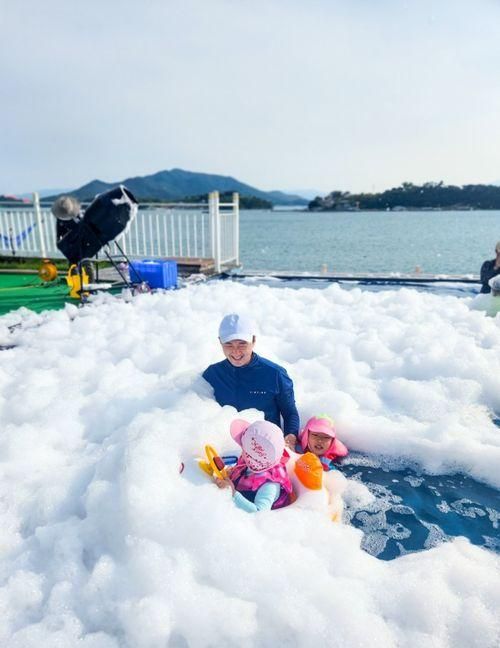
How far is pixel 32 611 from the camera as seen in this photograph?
1.69 m

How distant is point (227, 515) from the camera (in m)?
1.99

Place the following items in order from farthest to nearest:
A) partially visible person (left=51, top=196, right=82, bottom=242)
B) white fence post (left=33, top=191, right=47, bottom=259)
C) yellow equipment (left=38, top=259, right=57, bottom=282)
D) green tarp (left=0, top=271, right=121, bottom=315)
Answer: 1. white fence post (left=33, top=191, right=47, bottom=259)
2. yellow equipment (left=38, top=259, right=57, bottom=282)
3. green tarp (left=0, top=271, right=121, bottom=315)
4. partially visible person (left=51, top=196, right=82, bottom=242)

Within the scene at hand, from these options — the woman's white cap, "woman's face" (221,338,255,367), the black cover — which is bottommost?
"woman's face" (221,338,255,367)

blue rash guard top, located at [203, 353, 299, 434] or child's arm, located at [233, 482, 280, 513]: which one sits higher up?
blue rash guard top, located at [203, 353, 299, 434]

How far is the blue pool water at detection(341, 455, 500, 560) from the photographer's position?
2141mm

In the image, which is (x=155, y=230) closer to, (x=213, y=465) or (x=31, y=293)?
(x=31, y=293)

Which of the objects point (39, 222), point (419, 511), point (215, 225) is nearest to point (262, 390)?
point (419, 511)

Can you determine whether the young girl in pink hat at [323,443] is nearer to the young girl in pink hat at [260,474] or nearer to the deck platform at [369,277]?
the young girl in pink hat at [260,474]


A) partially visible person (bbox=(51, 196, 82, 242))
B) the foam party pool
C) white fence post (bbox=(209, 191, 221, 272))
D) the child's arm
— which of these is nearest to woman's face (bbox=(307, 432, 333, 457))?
the foam party pool

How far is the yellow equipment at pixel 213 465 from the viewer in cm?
233

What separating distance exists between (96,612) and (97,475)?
0.74 metres

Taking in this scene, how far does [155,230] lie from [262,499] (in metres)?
8.03

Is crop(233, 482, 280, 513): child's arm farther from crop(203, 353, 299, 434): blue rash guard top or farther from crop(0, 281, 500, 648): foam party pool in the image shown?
crop(203, 353, 299, 434): blue rash guard top

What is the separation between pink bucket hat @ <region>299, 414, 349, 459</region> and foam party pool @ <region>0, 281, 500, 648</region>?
132 millimetres
